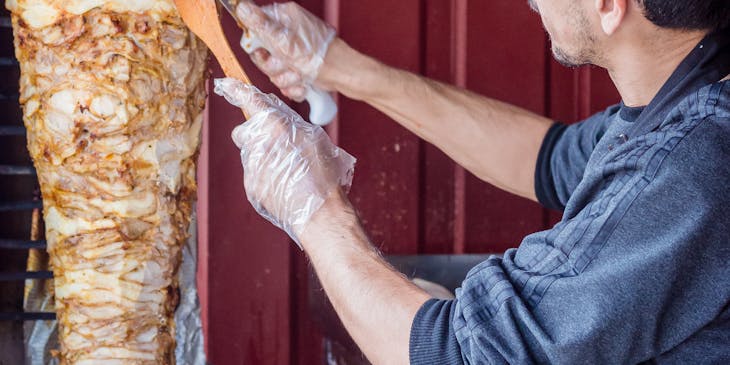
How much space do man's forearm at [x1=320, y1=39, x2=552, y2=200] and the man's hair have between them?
861 mm

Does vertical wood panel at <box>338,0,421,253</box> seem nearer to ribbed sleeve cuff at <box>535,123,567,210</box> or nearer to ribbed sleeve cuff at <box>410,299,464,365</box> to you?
ribbed sleeve cuff at <box>535,123,567,210</box>

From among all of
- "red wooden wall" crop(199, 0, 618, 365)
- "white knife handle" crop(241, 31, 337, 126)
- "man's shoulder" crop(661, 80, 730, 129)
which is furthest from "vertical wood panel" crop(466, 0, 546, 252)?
"man's shoulder" crop(661, 80, 730, 129)

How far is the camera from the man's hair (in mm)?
1306

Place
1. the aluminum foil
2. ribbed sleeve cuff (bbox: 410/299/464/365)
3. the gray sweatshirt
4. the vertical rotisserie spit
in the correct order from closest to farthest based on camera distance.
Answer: the gray sweatshirt < ribbed sleeve cuff (bbox: 410/299/464/365) < the vertical rotisserie spit < the aluminum foil

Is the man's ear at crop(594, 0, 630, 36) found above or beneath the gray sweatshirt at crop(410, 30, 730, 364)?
above

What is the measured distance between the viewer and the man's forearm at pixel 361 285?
1.37 m

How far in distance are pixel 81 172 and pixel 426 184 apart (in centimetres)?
123

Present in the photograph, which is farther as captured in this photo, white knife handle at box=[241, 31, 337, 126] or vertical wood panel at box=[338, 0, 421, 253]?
vertical wood panel at box=[338, 0, 421, 253]

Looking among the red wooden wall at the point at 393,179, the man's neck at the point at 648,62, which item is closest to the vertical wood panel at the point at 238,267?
the red wooden wall at the point at 393,179

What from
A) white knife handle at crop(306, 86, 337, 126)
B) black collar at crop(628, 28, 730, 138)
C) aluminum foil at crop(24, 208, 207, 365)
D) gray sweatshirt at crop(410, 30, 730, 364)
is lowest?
aluminum foil at crop(24, 208, 207, 365)

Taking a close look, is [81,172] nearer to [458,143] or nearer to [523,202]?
[458,143]

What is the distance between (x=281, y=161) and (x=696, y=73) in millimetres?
810

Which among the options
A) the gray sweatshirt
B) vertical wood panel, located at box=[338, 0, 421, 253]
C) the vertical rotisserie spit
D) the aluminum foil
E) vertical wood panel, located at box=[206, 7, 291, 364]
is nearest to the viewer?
the gray sweatshirt

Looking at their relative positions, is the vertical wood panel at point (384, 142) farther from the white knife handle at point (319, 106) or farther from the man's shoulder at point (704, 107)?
the man's shoulder at point (704, 107)
